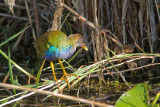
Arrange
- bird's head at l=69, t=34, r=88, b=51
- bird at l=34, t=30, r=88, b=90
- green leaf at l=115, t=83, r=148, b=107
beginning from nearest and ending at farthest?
green leaf at l=115, t=83, r=148, b=107, bird at l=34, t=30, r=88, b=90, bird's head at l=69, t=34, r=88, b=51

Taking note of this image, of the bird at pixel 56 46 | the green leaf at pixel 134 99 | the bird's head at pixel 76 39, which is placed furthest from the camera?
the bird's head at pixel 76 39

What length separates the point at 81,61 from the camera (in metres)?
3.00

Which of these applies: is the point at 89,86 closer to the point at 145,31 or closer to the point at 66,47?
the point at 66,47

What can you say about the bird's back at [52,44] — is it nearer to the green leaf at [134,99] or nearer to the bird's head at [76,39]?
the bird's head at [76,39]

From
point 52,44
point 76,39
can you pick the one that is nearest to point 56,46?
point 52,44

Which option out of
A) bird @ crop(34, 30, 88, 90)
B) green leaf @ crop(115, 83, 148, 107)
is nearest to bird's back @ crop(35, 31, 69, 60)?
bird @ crop(34, 30, 88, 90)

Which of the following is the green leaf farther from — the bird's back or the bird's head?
the bird's head

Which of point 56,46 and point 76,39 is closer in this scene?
point 56,46

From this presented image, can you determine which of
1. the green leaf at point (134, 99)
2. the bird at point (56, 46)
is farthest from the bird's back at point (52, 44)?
the green leaf at point (134, 99)

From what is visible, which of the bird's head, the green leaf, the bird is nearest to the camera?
the green leaf

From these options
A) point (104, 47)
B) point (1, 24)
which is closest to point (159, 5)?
point (104, 47)

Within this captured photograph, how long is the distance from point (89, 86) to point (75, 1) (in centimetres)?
95

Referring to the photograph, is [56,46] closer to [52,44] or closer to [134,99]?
[52,44]

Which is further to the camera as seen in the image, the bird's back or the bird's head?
the bird's head
